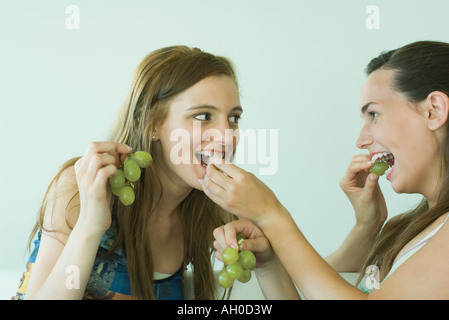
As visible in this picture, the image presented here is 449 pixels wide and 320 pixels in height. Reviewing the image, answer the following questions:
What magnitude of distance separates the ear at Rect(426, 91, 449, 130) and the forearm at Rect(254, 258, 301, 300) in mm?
577

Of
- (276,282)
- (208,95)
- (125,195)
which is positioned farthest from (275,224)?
(208,95)

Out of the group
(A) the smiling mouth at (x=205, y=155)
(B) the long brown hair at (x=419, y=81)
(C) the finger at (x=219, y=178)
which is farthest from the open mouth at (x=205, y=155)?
(B) the long brown hair at (x=419, y=81)

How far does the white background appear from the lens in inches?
91.4

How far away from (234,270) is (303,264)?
0.18 meters

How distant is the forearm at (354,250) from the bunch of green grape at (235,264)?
0.69 meters

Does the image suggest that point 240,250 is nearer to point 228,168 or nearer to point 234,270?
point 234,270

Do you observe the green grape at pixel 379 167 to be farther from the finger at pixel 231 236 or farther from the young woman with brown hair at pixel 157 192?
the finger at pixel 231 236

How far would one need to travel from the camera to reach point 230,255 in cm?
126

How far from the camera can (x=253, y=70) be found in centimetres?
239

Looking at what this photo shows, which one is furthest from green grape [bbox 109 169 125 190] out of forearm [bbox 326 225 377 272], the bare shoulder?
forearm [bbox 326 225 377 272]

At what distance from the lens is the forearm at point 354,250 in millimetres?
1859

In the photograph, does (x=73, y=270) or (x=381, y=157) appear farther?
(x=381, y=157)

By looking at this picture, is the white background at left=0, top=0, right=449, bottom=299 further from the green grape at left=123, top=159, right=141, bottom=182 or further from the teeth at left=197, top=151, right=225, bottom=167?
the green grape at left=123, top=159, right=141, bottom=182
